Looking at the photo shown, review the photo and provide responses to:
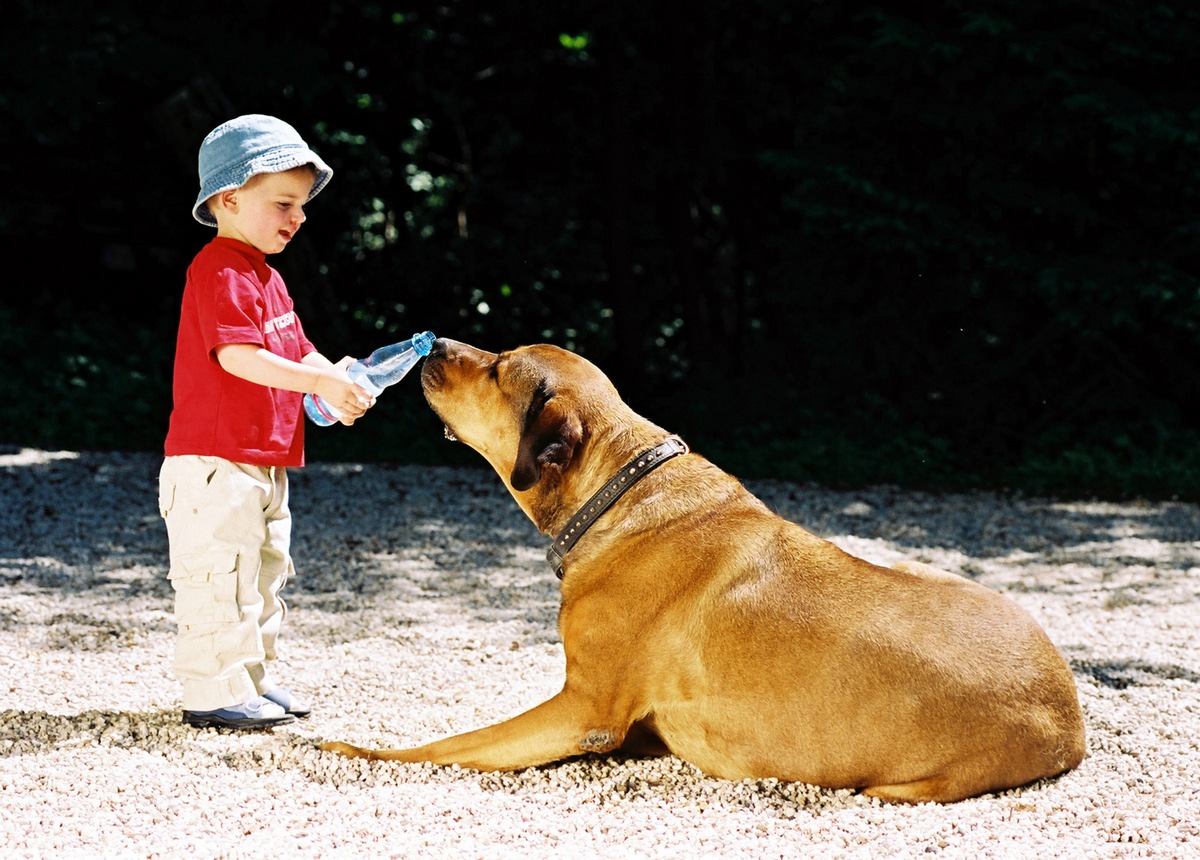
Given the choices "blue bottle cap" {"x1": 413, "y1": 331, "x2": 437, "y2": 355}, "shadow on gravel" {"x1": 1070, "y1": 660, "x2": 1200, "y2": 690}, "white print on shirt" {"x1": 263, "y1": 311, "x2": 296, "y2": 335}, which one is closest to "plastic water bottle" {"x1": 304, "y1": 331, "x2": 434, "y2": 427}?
"blue bottle cap" {"x1": 413, "y1": 331, "x2": 437, "y2": 355}

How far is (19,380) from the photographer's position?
11.7 m

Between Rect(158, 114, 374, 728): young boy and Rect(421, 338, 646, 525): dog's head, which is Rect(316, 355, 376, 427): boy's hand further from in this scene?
Rect(421, 338, 646, 525): dog's head

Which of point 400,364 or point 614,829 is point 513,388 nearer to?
point 400,364

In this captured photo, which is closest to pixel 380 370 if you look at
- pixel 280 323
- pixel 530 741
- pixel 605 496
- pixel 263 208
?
pixel 280 323

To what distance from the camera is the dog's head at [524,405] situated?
11.6 feet

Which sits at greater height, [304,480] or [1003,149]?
[1003,149]

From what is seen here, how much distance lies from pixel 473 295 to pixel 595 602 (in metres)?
10.1

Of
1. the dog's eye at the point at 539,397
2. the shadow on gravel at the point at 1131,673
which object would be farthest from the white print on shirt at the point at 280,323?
the shadow on gravel at the point at 1131,673

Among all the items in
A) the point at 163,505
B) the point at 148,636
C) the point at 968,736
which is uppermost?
the point at 163,505

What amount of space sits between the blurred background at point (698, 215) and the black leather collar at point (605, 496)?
6778 mm

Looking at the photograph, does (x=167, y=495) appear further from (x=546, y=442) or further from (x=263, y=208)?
(x=546, y=442)

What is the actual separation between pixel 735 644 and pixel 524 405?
35.8 inches

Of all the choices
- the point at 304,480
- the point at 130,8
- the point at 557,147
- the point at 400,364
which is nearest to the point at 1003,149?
the point at 557,147

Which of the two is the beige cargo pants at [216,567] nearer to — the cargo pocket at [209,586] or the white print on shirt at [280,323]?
the cargo pocket at [209,586]
